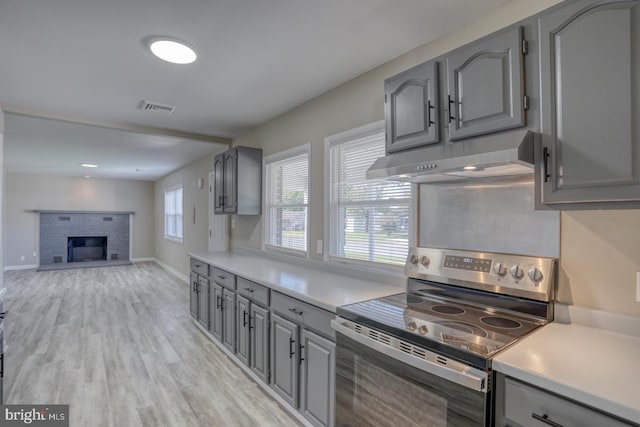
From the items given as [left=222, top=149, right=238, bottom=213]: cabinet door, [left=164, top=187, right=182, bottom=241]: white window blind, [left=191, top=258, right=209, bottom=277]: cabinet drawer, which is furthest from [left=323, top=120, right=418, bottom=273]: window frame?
[left=164, top=187, right=182, bottom=241]: white window blind

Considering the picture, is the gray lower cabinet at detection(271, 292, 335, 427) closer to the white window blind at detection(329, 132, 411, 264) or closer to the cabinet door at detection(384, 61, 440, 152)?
the white window blind at detection(329, 132, 411, 264)

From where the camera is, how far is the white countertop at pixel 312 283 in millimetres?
1970

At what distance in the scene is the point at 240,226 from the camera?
4496mm

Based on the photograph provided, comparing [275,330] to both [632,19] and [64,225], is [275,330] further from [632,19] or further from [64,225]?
[64,225]

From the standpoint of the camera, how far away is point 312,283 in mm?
2367

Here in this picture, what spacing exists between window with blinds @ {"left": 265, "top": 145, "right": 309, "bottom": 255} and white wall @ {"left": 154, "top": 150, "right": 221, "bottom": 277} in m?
2.33

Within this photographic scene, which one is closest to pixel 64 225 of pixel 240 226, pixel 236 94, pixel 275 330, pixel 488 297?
pixel 240 226

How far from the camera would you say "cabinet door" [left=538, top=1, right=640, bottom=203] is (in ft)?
3.63

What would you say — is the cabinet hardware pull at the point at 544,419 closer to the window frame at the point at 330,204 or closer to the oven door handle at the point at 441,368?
the oven door handle at the point at 441,368

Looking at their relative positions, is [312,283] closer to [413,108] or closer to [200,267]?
[413,108]

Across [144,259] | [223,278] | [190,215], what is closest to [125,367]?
[223,278]

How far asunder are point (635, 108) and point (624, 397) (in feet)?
3.00

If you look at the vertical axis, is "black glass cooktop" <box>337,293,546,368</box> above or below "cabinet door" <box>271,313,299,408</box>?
above

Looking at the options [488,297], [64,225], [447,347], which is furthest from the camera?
[64,225]
